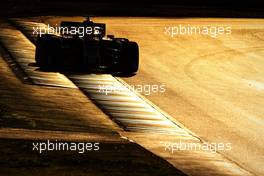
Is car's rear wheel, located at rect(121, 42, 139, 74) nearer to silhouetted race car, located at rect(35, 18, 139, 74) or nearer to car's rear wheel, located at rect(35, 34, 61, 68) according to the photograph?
silhouetted race car, located at rect(35, 18, 139, 74)

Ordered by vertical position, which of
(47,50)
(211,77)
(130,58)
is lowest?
(211,77)

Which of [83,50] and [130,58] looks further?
[130,58]

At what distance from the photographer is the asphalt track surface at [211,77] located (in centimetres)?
1698

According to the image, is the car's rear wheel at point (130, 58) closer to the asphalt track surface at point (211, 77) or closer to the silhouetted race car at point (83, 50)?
the silhouetted race car at point (83, 50)

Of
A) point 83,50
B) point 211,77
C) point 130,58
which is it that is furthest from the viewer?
point 211,77

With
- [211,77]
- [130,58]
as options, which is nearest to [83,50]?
[130,58]

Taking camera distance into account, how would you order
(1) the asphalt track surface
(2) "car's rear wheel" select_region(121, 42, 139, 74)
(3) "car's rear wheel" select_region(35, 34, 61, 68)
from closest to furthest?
(1) the asphalt track surface, (3) "car's rear wheel" select_region(35, 34, 61, 68), (2) "car's rear wheel" select_region(121, 42, 139, 74)

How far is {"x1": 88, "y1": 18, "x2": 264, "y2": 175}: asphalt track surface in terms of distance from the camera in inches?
669

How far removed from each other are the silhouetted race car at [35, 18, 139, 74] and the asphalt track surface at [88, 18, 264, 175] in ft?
3.03

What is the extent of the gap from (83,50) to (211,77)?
15.3 ft

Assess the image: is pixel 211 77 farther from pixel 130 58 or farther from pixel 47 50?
pixel 47 50

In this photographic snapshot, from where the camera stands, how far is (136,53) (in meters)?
23.8

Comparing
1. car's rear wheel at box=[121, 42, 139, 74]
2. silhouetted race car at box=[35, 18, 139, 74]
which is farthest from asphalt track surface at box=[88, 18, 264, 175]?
silhouetted race car at box=[35, 18, 139, 74]

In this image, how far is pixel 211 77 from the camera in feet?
81.4
